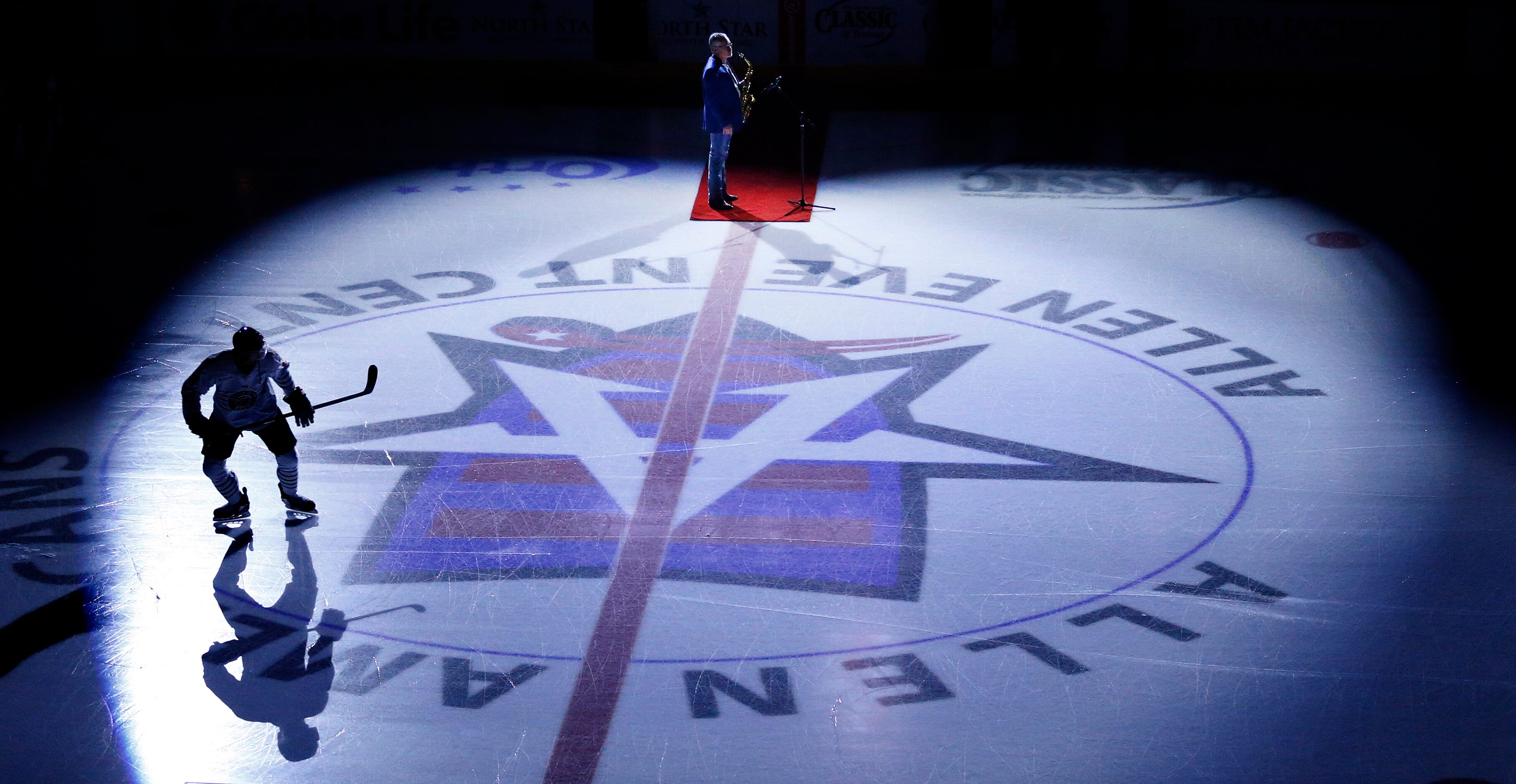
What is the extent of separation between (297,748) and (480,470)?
2.63m

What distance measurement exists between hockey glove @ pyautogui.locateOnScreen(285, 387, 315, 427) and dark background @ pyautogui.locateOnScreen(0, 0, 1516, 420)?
2.83 metres

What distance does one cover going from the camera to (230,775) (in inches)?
216

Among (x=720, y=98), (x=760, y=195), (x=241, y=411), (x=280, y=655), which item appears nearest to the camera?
(x=280, y=655)

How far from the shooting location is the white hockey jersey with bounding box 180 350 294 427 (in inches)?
273

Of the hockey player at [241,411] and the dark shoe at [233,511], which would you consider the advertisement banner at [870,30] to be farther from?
the dark shoe at [233,511]

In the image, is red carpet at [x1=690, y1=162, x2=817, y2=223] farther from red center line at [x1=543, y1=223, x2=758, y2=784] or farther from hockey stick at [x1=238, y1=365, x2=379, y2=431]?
hockey stick at [x1=238, y1=365, x2=379, y2=431]

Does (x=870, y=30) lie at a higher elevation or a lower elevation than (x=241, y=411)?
higher

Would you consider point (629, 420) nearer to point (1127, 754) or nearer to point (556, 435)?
point (556, 435)

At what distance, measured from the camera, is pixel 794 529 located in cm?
740

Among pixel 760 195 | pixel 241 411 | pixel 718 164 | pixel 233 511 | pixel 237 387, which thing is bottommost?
pixel 233 511

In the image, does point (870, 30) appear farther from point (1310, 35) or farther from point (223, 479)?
point (223, 479)

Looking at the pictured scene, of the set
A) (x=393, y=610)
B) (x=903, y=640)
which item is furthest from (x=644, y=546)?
(x=903, y=640)

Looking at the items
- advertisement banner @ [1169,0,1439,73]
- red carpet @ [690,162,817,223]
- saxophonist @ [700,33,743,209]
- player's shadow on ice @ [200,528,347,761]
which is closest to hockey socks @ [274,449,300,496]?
player's shadow on ice @ [200,528,347,761]

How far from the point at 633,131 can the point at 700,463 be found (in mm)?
Answer: 8842
